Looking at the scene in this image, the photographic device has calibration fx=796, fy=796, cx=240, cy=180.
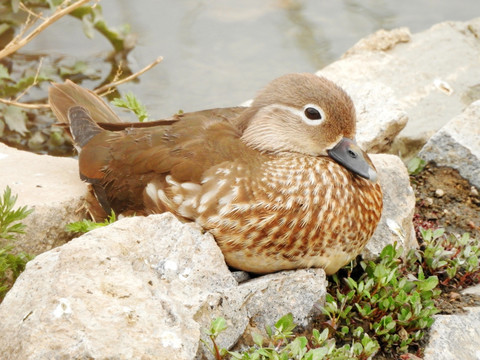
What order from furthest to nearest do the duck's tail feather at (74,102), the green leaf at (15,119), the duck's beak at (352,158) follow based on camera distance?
1. the green leaf at (15,119)
2. the duck's tail feather at (74,102)
3. the duck's beak at (352,158)

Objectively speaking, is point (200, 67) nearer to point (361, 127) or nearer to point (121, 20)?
point (121, 20)

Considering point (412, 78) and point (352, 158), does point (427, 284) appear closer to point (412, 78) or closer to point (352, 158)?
point (352, 158)

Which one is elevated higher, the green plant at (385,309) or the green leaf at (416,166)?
the green plant at (385,309)

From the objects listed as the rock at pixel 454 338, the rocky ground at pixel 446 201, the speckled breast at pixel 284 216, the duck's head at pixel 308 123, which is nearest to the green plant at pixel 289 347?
the rock at pixel 454 338

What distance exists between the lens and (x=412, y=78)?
6.09 m

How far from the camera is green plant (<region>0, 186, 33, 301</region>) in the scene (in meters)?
3.33

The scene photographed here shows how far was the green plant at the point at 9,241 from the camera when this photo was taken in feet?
10.9

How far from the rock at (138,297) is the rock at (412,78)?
1663 millimetres

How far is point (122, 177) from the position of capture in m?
3.81

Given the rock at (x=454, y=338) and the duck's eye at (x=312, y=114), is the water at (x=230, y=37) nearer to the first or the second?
the duck's eye at (x=312, y=114)

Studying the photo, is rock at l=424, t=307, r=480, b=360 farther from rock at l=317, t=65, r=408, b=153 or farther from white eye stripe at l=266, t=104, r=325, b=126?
rock at l=317, t=65, r=408, b=153

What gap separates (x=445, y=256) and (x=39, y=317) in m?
2.07

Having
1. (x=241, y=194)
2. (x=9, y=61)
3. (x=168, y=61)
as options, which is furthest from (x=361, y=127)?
(x=9, y=61)

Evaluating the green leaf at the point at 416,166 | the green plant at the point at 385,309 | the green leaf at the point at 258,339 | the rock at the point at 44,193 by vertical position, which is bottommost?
the green leaf at the point at 416,166
